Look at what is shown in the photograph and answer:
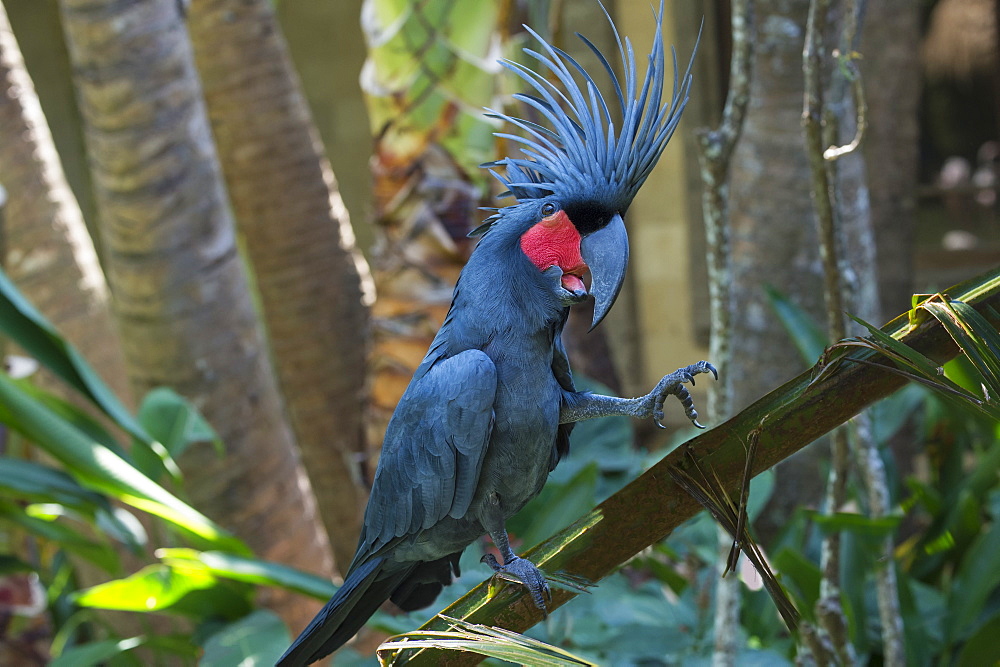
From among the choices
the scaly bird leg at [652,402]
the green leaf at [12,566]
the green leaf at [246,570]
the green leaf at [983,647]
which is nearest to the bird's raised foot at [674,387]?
the scaly bird leg at [652,402]

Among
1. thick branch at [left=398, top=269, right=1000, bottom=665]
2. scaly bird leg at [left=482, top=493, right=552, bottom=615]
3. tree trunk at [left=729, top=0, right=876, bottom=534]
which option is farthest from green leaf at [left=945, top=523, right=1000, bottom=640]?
scaly bird leg at [left=482, top=493, right=552, bottom=615]

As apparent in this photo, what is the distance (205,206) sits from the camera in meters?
1.68

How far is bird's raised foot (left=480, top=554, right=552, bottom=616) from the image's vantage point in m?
0.65

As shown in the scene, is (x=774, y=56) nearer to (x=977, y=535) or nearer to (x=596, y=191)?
(x=977, y=535)

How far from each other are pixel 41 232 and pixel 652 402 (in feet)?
5.25

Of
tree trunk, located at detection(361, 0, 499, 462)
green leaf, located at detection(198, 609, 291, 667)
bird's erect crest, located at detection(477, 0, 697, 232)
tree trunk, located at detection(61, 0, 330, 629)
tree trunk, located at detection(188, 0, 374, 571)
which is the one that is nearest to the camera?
bird's erect crest, located at detection(477, 0, 697, 232)

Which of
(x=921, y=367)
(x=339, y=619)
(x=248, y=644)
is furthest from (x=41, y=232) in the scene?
(x=921, y=367)

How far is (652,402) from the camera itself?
2.10 ft

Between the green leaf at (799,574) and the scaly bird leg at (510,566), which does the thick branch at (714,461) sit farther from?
the green leaf at (799,574)

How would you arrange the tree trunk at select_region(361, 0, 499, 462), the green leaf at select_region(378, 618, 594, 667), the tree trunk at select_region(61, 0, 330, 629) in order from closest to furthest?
the green leaf at select_region(378, 618, 594, 667) → the tree trunk at select_region(361, 0, 499, 462) → the tree trunk at select_region(61, 0, 330, 629)

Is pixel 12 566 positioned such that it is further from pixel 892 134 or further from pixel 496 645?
pixel 892 134

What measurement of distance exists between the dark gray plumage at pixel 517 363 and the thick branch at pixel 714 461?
28 mm

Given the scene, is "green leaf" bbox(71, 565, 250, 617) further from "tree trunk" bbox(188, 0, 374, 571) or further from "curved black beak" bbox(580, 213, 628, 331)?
"curved black beak" bbox(580, 213, 628, 331)

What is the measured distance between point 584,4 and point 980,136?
2380 millimetres
